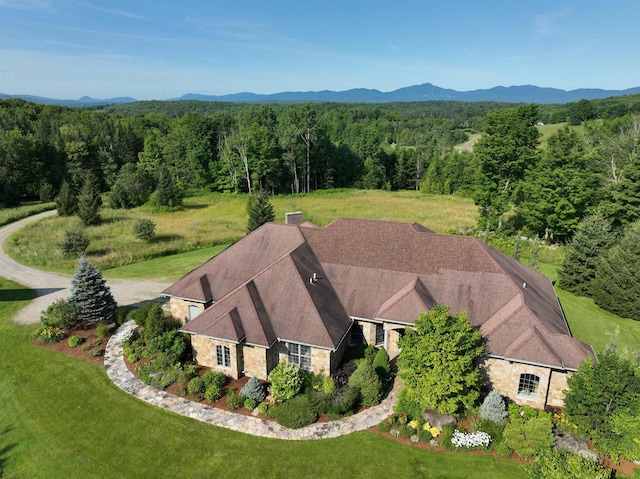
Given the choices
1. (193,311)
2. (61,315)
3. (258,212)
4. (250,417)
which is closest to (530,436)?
(250,417)

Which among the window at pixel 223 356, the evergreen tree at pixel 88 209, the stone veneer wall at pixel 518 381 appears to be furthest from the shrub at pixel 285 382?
the evergreen tree at pixel 88 209

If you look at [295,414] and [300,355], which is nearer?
[295,414]

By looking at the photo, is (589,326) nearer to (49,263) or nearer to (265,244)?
(265,244)

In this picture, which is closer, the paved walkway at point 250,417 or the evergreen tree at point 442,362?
the evergreen tree at point 442,362

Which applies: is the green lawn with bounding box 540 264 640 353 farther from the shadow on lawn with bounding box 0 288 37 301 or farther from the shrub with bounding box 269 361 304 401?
the shadow on lawn with bounding box 0 288 37 301

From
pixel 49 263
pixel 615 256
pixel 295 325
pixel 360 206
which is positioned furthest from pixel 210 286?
pixel 360 206

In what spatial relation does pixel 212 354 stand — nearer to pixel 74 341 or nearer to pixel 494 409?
pixel 74 341

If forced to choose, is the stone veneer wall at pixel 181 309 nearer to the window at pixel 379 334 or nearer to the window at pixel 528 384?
the window at pixel 379 334
